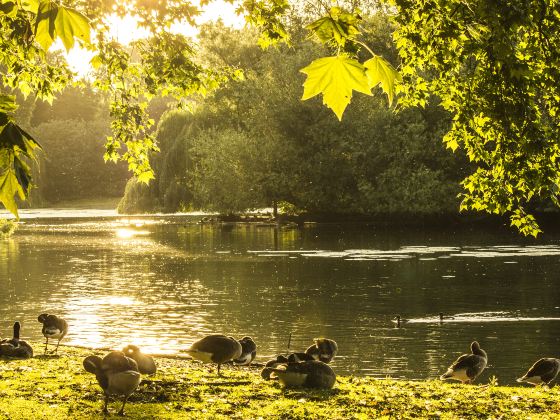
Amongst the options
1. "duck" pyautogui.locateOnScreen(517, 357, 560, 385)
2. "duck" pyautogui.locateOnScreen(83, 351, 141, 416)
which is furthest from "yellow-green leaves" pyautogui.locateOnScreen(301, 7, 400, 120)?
"duck" pyautogui.locateOnScreen(517, 357, 560, 385)

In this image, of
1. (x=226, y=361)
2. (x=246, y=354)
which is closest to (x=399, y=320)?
(x=246, y=354)

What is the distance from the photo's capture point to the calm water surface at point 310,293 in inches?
889

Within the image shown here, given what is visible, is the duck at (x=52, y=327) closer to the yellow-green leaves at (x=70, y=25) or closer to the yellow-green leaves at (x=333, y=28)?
the yellow-green leaves at (x=333, y=28)

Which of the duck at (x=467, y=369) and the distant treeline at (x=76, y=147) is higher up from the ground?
the distant treeline at (x=76, y=147)

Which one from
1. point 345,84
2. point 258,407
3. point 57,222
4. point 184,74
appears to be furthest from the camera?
point 57,222

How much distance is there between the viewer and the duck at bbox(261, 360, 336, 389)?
13.0 meters

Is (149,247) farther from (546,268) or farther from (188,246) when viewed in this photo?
(546,268)

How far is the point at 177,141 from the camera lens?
266 feet

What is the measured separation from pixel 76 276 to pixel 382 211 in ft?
125

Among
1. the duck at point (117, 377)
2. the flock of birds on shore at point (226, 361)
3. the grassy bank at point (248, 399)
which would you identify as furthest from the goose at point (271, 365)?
the duck at point (117, 377)

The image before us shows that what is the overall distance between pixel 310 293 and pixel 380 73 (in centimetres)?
3122

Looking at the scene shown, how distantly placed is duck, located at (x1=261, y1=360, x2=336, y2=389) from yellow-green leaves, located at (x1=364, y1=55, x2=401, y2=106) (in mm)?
10435

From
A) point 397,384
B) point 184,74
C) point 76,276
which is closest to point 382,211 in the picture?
point 76,276

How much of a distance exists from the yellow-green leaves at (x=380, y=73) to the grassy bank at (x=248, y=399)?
832 centimetres
